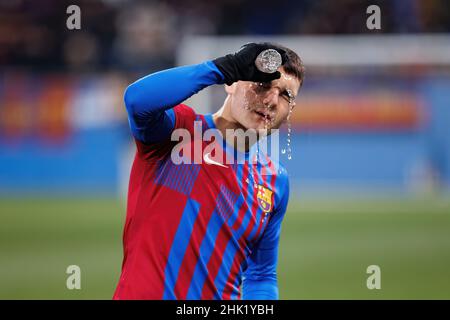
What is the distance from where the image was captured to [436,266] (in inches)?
410

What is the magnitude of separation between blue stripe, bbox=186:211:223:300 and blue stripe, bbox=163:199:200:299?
0.07 m

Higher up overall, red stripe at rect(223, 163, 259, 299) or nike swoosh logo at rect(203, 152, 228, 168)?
nike swoosh logo at rect(203, 152, 228, 168)

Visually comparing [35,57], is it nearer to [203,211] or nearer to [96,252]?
[96,252]

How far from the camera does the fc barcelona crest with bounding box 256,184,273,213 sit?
3426mm

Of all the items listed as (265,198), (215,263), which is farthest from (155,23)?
(215,263)

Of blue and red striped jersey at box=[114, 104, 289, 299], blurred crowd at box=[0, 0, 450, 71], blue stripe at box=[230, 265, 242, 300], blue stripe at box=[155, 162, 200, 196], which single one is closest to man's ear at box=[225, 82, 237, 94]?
blue and red striped jersey at box=[114, 104, 289, 299]

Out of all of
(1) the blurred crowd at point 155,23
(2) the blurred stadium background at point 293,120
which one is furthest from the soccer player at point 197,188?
(1) the blurred crowd at point 155,23

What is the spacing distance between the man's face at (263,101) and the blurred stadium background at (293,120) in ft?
31.5

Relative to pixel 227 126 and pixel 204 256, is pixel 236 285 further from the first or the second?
pixel 227 126

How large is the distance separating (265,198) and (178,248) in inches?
20.4

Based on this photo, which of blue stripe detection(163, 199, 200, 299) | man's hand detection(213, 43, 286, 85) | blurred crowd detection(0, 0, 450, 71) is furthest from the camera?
blurred crowd detection(0, 0, 450, 71)

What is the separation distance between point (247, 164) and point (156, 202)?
0.49 metres

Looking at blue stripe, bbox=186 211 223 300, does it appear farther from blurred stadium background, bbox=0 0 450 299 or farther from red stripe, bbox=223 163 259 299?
blurred stadium background, bbox=0 0 450 299

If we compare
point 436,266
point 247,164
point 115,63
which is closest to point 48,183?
point 115,63
